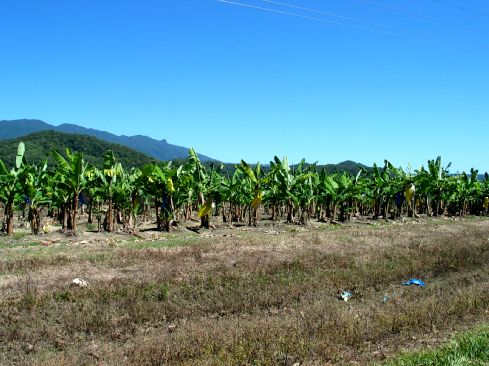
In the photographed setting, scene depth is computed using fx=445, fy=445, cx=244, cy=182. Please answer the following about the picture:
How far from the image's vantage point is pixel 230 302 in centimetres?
888

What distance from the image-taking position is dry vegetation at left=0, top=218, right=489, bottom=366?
254 inches

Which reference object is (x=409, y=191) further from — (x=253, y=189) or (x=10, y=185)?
(x=10, y=185)

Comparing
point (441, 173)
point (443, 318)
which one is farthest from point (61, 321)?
point (441, 173)

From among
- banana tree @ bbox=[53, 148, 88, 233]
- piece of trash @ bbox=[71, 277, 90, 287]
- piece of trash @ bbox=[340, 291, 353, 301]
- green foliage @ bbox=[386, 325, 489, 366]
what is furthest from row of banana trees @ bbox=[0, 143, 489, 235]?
green foliage @ bbox=[386, 325, 489, 366]

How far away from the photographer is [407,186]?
89.8 ft

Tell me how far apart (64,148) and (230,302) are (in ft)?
283

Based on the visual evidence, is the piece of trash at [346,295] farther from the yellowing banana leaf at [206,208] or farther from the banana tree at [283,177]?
the banana tree at [283,177]

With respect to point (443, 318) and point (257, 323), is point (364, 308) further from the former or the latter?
point (257, 323)

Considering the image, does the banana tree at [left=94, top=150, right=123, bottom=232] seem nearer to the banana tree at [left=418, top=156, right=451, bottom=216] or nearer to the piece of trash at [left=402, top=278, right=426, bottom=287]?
the piece of trash at [left=402, top=278, right=426, bottom=287]

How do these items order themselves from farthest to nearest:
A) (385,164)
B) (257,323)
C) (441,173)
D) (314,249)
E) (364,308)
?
(441,173), (385,164), (314,249), (364,308), (257,323)

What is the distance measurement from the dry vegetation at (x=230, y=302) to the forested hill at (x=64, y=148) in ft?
191

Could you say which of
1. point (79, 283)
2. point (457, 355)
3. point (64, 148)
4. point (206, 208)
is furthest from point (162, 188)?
point (64, 148)

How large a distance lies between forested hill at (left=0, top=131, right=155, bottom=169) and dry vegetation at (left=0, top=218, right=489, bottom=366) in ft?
191

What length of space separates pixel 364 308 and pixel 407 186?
2050cm
